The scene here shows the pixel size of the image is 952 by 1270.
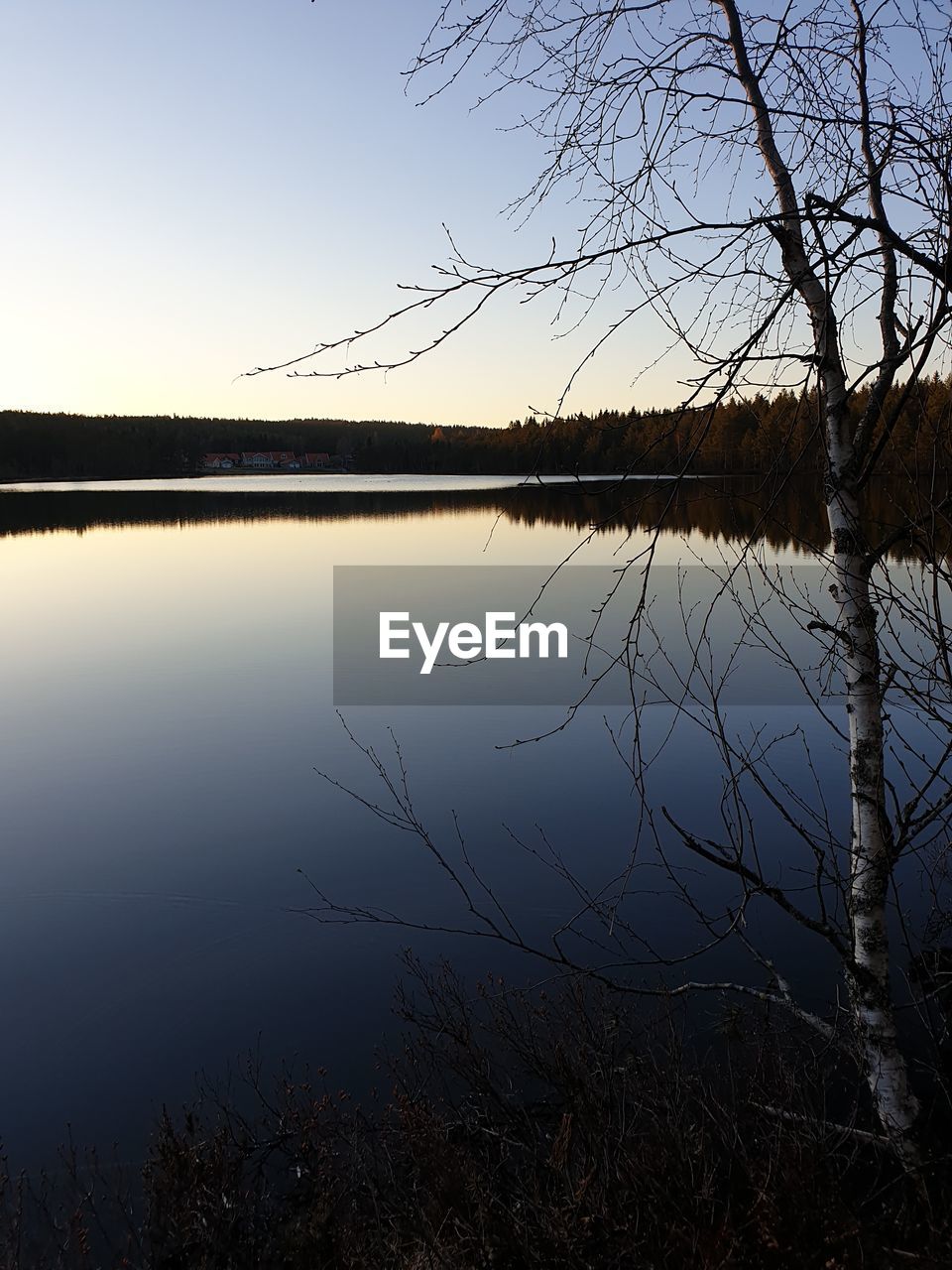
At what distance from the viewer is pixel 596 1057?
4.27 m

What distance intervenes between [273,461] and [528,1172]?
458ft

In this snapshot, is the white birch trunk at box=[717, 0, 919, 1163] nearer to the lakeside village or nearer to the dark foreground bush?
the dark foreground bush

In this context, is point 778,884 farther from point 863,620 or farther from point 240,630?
point 240,630

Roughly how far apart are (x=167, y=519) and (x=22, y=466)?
2875 inches

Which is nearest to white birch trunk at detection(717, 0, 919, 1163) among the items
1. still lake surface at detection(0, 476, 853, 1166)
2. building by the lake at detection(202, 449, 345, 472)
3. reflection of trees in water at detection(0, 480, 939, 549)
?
still lake surface at detection(0, 476, 853, 1166)

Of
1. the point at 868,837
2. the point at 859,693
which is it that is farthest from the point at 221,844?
the point at 859,693

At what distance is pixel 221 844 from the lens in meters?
7.89

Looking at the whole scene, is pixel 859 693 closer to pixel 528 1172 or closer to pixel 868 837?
pixel 868 837

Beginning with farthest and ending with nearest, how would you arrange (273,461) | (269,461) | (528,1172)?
(273,461), (269,461), (528,1172)

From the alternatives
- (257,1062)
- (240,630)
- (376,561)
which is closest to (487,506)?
(376,561)

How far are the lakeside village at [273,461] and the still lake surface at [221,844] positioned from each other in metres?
118

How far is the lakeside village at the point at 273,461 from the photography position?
131 meters

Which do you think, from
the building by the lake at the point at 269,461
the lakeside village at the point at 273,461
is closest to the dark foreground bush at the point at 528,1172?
the lakeside village at the point at 273,461

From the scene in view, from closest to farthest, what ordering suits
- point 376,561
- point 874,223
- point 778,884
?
point 874,223 → point 778,884 → point 376,561
